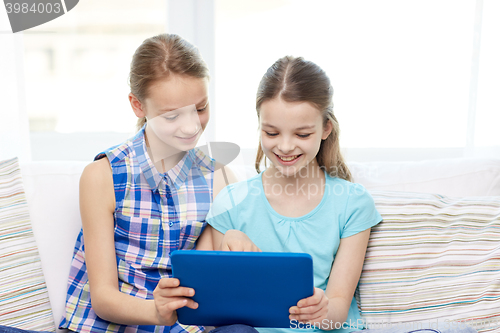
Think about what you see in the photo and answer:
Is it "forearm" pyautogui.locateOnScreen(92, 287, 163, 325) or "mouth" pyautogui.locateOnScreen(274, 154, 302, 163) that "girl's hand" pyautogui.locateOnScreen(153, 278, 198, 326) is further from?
"mouth" pyautogui.locateOnScreen(274, 154, 302, 163)

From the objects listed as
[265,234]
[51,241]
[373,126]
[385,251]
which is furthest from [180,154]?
[373,126]

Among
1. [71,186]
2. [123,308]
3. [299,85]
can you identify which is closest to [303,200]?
[299,85]

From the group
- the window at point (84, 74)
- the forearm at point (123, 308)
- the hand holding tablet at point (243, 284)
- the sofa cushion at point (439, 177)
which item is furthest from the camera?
the window at point (84, 74)

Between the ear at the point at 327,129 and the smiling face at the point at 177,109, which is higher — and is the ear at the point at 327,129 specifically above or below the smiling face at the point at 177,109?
below

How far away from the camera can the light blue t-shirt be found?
111 centimetres

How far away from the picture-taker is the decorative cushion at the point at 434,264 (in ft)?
3.51

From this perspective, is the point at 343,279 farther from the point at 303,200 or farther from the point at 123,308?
the point at 123,308

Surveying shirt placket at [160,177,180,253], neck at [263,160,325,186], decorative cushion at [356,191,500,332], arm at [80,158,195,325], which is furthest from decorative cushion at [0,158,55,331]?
decorative cushion at [356,191,500,332]

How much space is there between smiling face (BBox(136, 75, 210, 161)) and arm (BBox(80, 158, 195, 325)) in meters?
0.18

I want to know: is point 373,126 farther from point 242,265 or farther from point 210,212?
point 242,265

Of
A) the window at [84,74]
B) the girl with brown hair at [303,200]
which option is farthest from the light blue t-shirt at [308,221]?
the window at [84,74]

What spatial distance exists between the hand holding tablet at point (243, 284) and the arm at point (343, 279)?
0.09 metres

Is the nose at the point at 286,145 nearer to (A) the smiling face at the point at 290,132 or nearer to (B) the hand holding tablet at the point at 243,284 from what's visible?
(A) the smiling face at the point at 290,132

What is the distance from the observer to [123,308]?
0.99 meters
